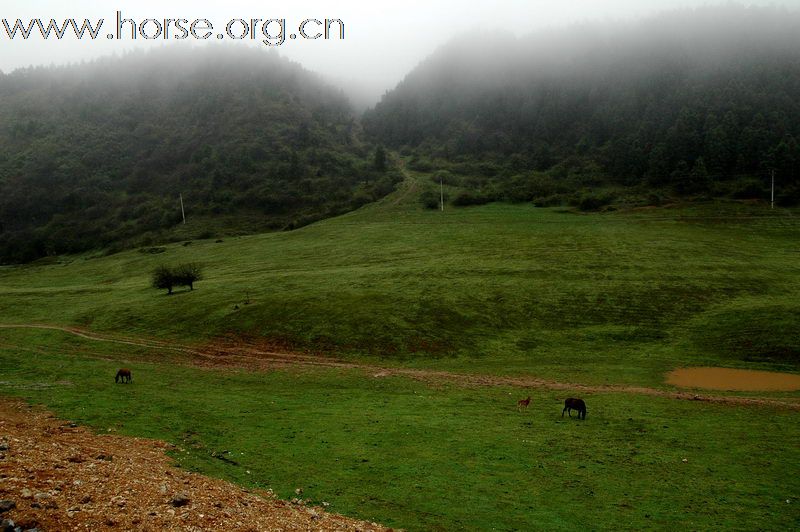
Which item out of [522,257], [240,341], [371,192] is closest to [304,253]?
[522,257]

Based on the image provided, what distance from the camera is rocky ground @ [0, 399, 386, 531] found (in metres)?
10.4

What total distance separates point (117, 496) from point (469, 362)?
33.5 m

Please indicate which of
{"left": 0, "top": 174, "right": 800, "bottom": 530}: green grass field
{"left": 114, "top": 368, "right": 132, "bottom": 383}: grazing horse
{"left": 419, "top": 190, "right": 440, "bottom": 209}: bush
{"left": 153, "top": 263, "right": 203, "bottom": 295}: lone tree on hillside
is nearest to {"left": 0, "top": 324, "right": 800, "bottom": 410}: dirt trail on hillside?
{"left": 0, "top": 174, "right": 800, "bottom": 530}: green grass field

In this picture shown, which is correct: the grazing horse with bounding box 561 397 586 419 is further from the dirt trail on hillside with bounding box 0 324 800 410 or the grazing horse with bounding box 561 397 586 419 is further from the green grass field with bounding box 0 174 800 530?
the dirt trail on hillside with bounding box 0 324 800 410

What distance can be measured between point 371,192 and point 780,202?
107 m

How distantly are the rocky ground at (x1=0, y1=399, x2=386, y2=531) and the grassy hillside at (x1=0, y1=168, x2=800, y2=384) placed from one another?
2819 cm

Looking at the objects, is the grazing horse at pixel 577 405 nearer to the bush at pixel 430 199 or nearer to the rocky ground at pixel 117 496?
the rocky ground at pixel 117 496

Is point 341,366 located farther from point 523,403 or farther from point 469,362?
point 523,403

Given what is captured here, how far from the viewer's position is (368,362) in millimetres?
42969

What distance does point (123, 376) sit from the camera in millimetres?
32875

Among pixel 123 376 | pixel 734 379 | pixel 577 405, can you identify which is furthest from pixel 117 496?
pixel 734 379

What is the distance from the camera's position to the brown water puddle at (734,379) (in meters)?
34.6

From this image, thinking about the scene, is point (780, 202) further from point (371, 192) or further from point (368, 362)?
point (368, 362)

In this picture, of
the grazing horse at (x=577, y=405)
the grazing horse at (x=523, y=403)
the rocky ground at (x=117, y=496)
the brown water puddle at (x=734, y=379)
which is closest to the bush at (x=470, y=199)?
the brown water puddle at (x=734, y=379)
